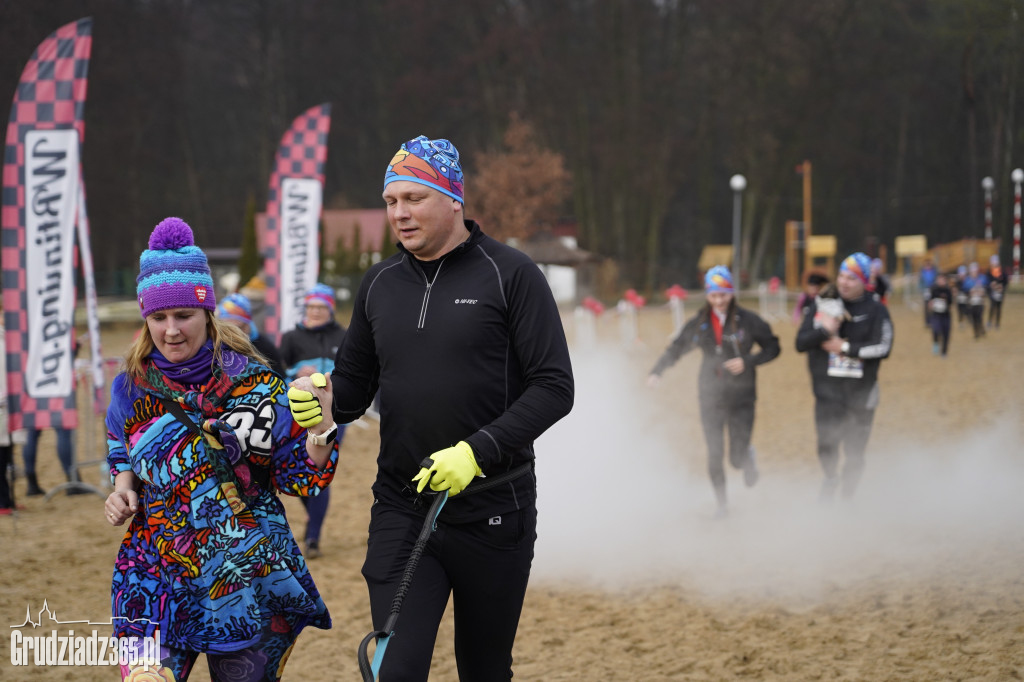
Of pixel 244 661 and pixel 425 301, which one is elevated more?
pixel 425 301

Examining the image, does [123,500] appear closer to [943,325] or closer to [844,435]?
[844,435]

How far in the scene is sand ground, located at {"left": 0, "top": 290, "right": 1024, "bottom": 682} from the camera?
5.16 metres

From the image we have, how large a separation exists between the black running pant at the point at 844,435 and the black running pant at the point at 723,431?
0.57 metres

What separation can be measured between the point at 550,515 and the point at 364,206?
52121 mm

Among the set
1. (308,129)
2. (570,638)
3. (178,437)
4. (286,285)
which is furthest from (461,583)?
(308,129)

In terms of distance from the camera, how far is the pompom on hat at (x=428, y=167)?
3.10 m

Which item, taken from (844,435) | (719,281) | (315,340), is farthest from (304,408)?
(844,435)

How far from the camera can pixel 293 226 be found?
504 inches

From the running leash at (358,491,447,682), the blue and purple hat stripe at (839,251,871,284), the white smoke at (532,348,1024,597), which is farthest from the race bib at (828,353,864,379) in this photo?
the running leash at (358,491,447,682)

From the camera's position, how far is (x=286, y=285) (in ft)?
41.4

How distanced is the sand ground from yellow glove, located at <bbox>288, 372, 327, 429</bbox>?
8.47 feet

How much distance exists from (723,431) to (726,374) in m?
0.45

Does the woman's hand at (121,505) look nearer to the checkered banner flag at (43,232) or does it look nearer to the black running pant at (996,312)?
the checkered banner flag at (43,232)

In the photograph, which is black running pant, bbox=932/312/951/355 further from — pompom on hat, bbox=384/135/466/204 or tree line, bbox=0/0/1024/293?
pompom on hat, bbox=384/135/466/204
